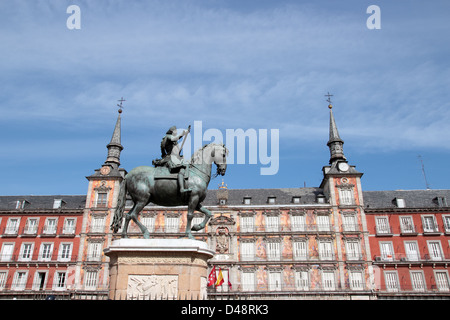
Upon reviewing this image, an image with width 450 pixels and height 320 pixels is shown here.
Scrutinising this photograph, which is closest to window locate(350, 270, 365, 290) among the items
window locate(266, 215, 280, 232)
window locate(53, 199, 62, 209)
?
window locate(266, 215, 280, 232)

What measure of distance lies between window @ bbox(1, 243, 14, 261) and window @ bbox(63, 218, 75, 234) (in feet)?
21.1

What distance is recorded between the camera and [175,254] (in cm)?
Answer: 859

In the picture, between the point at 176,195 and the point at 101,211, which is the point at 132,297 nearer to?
the point at 176,195

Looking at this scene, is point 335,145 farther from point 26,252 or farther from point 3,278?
point 3,278

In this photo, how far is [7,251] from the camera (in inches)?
1635

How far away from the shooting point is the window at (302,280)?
38312 millimetres

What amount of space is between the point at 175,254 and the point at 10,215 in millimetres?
43231

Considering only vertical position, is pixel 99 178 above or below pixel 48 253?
above

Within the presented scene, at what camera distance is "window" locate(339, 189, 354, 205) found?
1647 inches

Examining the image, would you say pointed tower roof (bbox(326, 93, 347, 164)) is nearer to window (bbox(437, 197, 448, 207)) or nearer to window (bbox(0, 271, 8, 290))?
window (bbox(437, 197, 448, 207))

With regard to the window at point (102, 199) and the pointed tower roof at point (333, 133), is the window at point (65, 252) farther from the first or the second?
the pointed tower roof at point (333, 133)

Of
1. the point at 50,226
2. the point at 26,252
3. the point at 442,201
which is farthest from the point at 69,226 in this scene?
the point at 442,201

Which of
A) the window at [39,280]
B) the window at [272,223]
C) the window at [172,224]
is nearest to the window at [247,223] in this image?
the window at [272,223]
